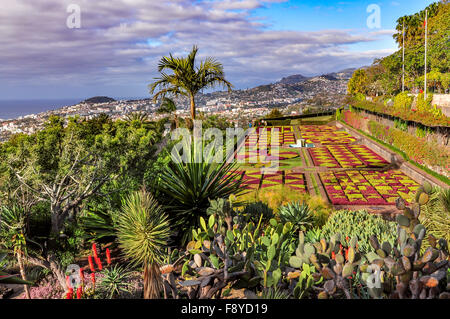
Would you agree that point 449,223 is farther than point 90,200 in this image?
No

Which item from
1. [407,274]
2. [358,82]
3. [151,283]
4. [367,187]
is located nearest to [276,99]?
[358,82]

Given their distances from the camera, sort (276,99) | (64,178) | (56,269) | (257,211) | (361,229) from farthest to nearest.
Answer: (276,99) → (257,211) → (361,229) → (64,178) → (56,269)

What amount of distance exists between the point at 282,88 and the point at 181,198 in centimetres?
14491

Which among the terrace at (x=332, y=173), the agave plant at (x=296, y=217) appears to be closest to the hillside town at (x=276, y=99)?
the terrace at (x=332, y=173)

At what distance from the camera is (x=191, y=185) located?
5.35 metres

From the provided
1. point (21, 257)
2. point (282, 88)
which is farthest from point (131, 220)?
point (282, 88)

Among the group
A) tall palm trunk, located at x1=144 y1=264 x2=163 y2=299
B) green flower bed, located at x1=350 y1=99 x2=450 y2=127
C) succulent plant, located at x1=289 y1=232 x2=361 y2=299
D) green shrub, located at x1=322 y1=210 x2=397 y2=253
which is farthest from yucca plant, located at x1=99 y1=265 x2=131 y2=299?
green flower bed, located at x1=350 y1=99 x2=450 y2=127

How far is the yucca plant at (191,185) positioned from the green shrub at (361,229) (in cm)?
187

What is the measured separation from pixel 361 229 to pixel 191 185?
3121 mm

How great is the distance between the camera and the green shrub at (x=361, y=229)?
4673mm

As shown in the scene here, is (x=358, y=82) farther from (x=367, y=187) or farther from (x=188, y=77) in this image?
(x=188, y=77)

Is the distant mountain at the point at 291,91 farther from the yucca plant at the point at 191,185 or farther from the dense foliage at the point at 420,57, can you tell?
the yucca plant at the point at 191,185
